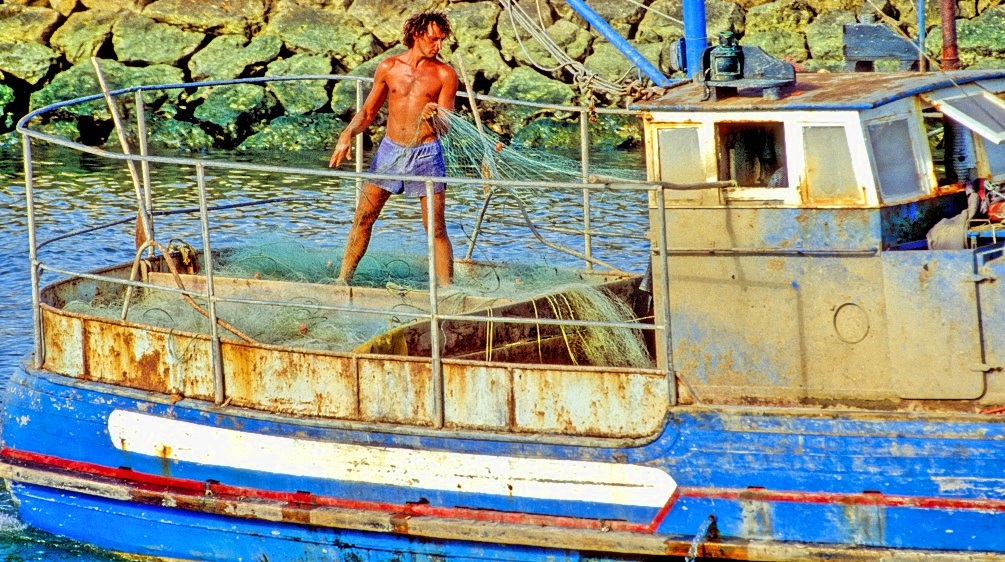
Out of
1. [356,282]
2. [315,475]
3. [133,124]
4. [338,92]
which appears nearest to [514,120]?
[338,92]

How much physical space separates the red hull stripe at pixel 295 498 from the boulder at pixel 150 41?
18499mm

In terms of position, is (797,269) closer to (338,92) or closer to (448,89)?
(448,89)

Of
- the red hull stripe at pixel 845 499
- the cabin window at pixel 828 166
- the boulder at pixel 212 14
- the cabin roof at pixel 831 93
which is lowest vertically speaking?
the red hull stripe at pixel 845 499

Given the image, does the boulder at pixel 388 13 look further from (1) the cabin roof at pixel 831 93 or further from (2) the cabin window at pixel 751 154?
(2) the cabin window at pixel 751 154

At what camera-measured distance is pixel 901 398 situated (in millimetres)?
7082

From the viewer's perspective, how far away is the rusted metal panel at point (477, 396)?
7.69m

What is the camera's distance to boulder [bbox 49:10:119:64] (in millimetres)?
26625

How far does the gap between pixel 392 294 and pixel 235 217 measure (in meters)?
8.99

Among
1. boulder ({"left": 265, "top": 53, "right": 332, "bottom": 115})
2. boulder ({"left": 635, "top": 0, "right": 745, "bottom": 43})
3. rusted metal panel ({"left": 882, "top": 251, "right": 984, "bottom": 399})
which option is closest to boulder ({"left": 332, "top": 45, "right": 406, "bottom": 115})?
boulder ({"left": 265, "top": 53, "right": 332, "bottom": 115})

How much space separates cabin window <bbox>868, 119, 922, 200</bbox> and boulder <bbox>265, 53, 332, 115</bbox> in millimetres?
18252

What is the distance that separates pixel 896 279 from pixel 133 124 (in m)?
20.3

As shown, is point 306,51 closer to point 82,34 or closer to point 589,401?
point 82,34

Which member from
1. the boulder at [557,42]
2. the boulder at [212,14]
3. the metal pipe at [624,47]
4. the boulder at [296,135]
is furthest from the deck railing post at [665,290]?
the boulder at [212,14]

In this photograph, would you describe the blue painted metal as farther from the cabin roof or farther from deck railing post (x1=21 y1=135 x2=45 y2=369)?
deck railing post (x1=21 y1=135 x2=45 y2=369)
